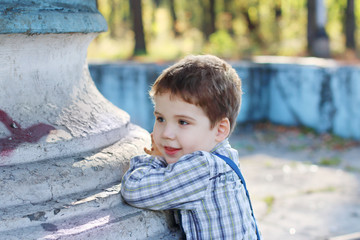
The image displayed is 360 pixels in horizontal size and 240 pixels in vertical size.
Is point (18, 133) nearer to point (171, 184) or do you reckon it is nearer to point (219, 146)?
point (171, 184)

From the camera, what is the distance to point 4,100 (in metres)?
1.66

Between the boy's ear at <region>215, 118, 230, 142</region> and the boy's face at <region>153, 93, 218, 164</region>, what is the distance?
2cm

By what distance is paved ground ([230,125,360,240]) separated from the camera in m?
3.67

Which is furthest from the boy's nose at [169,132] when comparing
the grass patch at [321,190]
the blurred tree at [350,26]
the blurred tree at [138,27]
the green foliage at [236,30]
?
the blurred tree at [350,26]

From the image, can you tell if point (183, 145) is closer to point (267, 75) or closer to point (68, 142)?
point (68, 142)

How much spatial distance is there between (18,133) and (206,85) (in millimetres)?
648

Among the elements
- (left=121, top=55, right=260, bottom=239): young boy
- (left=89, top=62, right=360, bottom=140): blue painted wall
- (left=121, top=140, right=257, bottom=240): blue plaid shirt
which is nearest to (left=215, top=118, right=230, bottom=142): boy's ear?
(left=121, top=55, right=260, bottom=239): young boy

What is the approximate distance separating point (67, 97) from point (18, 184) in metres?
0.45

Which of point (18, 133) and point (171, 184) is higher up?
point (18, 133)

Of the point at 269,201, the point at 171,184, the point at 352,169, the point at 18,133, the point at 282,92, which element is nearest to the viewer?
the point at 171,184

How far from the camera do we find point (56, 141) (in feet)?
5.37

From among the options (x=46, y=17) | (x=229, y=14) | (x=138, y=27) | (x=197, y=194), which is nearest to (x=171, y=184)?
(x=197, y=194)

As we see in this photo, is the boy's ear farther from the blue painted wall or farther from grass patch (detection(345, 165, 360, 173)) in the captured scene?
the blue painted wall

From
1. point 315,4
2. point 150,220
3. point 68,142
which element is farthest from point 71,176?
point 315,4
